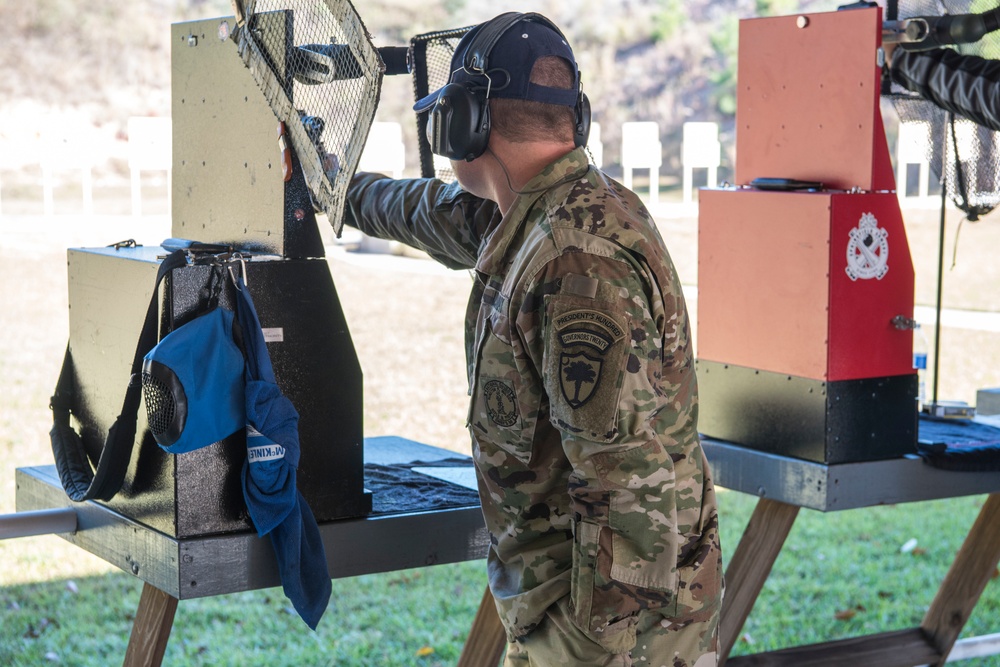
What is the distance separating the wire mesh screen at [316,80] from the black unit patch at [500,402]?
415 millimetres

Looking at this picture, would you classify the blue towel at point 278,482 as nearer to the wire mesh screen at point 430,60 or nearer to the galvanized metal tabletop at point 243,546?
the galvanized metal tabletop at point 243,546

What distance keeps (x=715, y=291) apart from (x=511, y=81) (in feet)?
3.63

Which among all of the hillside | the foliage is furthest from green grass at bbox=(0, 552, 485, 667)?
the foliage

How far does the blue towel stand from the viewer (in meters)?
1.73

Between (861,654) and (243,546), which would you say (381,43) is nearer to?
(861,654)

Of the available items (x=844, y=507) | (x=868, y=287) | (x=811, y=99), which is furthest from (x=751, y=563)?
(x=811, y=99)

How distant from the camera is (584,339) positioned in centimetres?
140

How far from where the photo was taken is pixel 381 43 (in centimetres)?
918

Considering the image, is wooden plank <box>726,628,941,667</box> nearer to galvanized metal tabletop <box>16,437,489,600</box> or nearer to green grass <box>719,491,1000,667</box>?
green grass <box>719,491,1000,667</box>

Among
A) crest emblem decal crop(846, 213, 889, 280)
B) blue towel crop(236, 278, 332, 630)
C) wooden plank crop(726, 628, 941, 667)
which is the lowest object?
wooden plank crop(726, 628, 941, 667)

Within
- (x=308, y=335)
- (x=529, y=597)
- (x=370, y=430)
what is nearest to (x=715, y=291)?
(x=308, y=335)

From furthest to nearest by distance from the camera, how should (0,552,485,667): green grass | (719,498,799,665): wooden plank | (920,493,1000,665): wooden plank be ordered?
1. (0,552,485,667): green grass
2. (920,493,1000,665): wooden plank
3. (719,498,799,665): wooden plank

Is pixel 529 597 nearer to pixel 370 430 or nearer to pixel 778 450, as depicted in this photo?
pixel 778 450

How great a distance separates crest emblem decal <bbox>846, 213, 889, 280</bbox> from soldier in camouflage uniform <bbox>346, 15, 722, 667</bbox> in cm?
82
